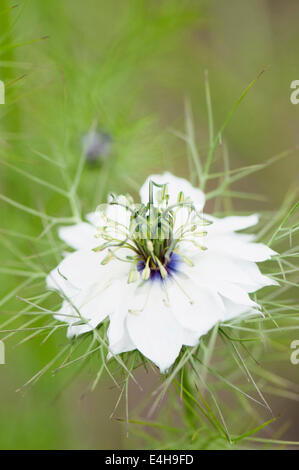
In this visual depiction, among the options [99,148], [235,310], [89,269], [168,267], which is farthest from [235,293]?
[99,148]

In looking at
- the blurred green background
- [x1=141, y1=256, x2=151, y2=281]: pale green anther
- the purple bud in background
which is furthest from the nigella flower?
the purple bud in background

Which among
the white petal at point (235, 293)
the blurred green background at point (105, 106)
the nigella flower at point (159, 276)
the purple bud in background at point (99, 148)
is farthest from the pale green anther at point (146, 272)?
the purple bud in background at point (99, 148)

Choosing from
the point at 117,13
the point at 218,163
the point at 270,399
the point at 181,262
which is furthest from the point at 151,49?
the point at 270,399

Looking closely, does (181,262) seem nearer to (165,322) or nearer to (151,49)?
(165,322)

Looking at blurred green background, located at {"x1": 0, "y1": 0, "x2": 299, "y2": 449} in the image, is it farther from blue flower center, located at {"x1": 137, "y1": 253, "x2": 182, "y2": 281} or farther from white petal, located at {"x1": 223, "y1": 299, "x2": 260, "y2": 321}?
white petal, located at {"x1": 223, "y1": 299, "x2": 260, "y2": 321}

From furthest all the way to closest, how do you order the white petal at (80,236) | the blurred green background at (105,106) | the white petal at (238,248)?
the blurred green background at (105,106) < the white petal at (80,236) < the white petal at (238,248)

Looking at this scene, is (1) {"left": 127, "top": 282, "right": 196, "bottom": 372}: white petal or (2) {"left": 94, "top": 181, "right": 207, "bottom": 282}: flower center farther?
(2) {"left": 94, "top": 181, "right": 207, "bottom": 282}: flower center

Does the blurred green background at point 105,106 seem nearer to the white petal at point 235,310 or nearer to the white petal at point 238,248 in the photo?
the white petal at point 238,248
